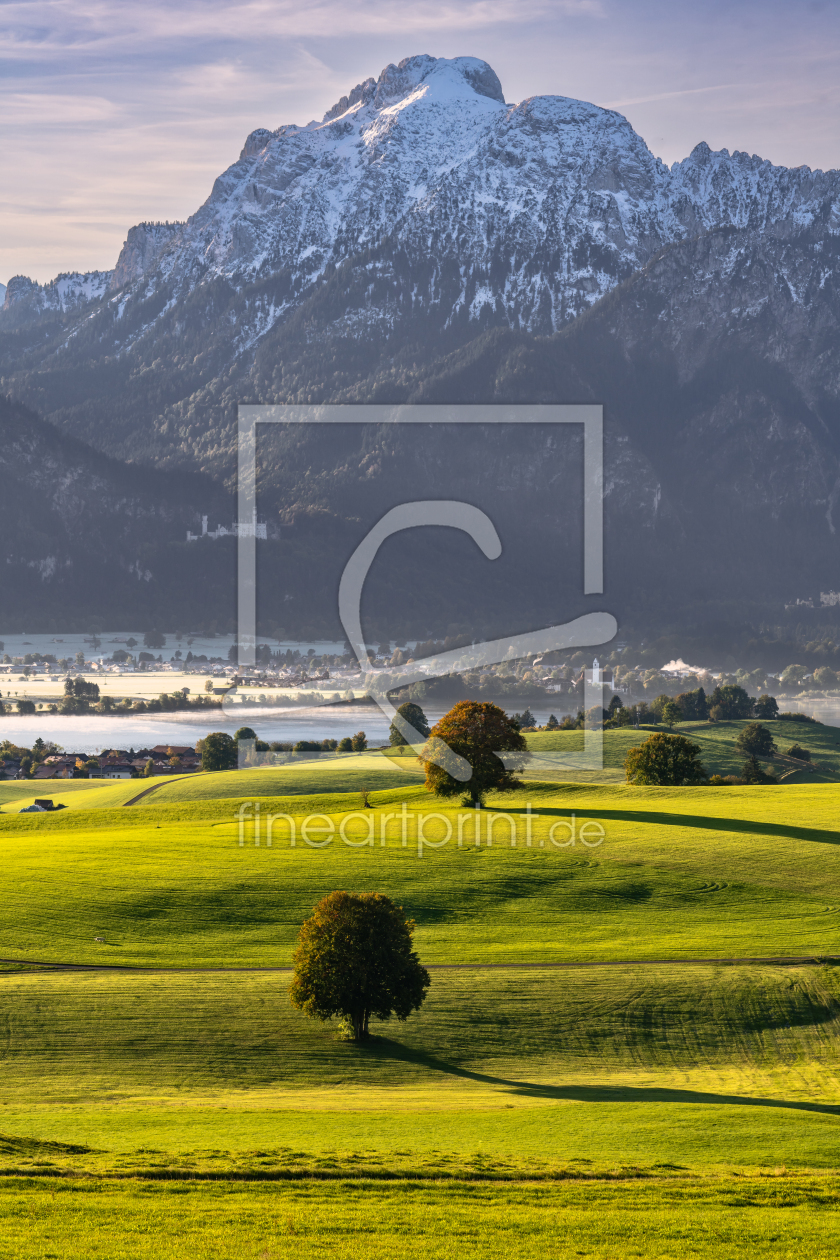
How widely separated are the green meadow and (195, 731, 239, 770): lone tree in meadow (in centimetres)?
6205

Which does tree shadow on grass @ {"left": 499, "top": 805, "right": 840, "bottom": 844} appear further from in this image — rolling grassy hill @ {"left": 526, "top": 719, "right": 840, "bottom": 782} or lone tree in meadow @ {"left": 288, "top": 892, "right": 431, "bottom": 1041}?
lone tree in meadow @ {"left": 288, "top": 892, "right": 431, "bottom": 1041}

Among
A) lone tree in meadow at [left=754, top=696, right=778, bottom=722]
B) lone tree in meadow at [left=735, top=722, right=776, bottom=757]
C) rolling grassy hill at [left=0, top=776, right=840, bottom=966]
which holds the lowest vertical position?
rolling grassy hill at [left=0, top=776, right=840, bottom=966]

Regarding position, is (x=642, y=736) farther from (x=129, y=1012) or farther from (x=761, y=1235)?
(x=761, y=1235)

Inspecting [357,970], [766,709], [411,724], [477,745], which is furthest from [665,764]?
[766,709]

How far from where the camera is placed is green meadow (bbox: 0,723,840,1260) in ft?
92.6

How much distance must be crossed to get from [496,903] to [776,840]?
22899 mm

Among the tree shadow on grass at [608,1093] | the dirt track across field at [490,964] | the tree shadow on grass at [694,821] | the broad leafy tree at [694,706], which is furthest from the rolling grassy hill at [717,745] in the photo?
the tree shadow on grass at [608,1093]

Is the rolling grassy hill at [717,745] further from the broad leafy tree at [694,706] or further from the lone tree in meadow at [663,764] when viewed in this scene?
the broad leafy tree at [694,706]

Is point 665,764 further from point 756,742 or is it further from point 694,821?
point 756,742

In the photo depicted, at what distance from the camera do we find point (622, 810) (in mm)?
85812

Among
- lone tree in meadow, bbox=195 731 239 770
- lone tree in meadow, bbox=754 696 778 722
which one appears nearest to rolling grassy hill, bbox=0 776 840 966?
lone tree in meadow, bbox=195 731 239 770

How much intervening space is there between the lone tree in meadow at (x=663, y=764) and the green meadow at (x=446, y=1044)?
43.7 feet

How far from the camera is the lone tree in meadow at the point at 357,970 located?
4506 cm

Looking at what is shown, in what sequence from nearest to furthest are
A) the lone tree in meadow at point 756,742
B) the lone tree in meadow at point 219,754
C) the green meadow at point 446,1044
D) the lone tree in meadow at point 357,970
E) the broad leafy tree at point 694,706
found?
the green meadow at point 446,1044
the lone tree in meadow at point 357,970
the lone tree in meadow at point 756,742
the lone tree in meadow at point 219,754
the broad leafy tree at point 694,706
